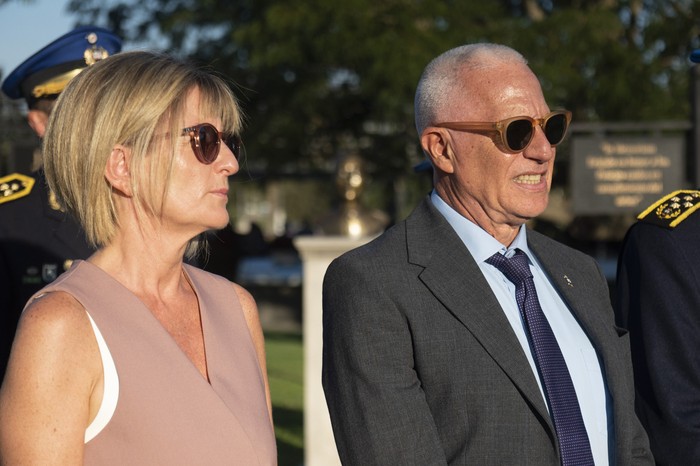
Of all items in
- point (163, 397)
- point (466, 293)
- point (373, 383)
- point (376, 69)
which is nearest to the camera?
point (163, 397)

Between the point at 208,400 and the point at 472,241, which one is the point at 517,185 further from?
the point at 208,400

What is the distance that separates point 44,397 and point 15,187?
1789mm

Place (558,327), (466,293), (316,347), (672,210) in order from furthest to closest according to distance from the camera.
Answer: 1. (316,347)
2. (672,210)
3. (558,327)
4. (466,293)

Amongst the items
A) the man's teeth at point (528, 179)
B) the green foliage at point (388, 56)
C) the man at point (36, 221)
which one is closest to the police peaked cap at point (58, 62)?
the man at point (36, 221)

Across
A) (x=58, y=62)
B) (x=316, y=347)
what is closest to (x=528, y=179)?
(x=58, y=62)

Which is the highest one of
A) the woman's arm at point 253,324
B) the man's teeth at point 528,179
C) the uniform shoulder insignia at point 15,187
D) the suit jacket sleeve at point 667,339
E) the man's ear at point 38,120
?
the man's ear at point 38,120

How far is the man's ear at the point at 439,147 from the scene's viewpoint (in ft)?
10.3

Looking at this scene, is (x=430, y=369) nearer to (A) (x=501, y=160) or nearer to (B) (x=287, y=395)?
(A) (x=501, y=160)

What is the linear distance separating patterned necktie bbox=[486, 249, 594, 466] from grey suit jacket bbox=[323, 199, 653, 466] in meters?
0.05

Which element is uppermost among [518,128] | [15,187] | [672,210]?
[518,128]

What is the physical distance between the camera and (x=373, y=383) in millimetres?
2791

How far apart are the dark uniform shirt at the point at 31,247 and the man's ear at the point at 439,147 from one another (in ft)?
4.11

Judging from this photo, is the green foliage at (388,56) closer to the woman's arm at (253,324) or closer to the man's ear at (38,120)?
the man's ear at (38,120)

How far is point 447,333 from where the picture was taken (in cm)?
285
